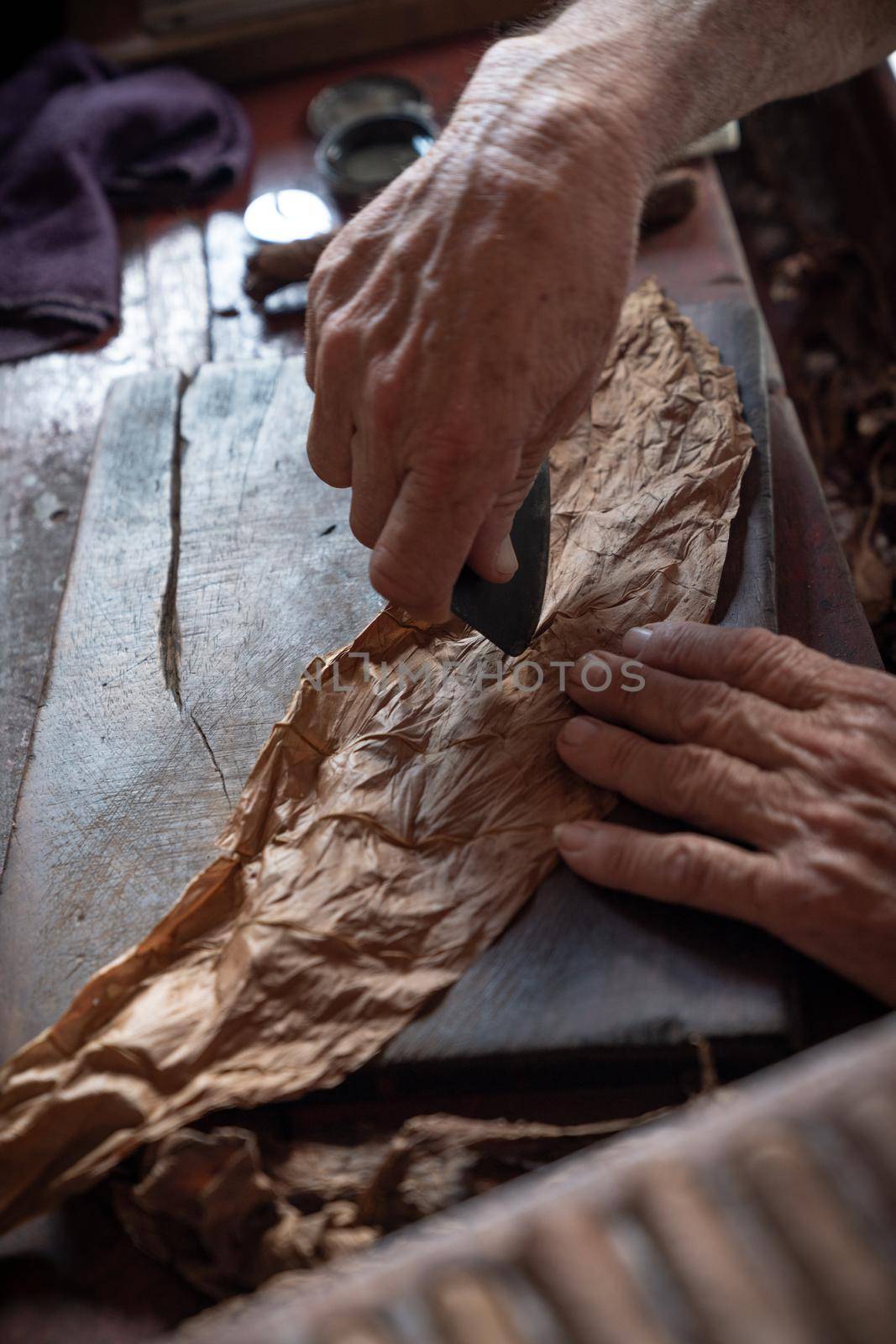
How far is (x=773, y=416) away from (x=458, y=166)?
Answer: 0.59m

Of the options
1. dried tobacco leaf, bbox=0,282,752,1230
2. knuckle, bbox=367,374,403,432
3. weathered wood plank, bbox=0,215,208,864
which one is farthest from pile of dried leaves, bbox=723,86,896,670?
weathered wood plank, bbox=0,215,208,864

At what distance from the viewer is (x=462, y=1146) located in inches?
30.2

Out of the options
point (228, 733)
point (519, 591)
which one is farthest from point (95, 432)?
point (519, 591)

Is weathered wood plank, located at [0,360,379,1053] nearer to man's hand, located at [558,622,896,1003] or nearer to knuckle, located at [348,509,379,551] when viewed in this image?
knuckle, located at [348,509,379,551]

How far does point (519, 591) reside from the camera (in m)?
1.03

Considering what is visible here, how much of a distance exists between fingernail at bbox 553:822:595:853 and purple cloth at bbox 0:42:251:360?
1.23m

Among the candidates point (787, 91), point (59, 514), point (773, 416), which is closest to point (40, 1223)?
point (59, 514)

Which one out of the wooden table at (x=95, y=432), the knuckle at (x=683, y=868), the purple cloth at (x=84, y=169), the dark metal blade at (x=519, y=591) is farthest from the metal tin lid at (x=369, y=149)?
the knuckle at (x=683, y=868)

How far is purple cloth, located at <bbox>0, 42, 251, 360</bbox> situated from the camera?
170cm

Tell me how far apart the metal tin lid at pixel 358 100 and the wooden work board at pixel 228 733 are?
79cm

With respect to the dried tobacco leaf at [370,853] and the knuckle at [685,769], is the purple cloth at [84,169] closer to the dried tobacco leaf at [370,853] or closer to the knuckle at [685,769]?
the dried tobacco leaf at [370,853]

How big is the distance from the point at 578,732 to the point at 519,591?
168 millimetres

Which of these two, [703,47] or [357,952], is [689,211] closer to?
[703,47]

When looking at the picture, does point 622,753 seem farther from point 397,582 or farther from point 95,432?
point 95,432
